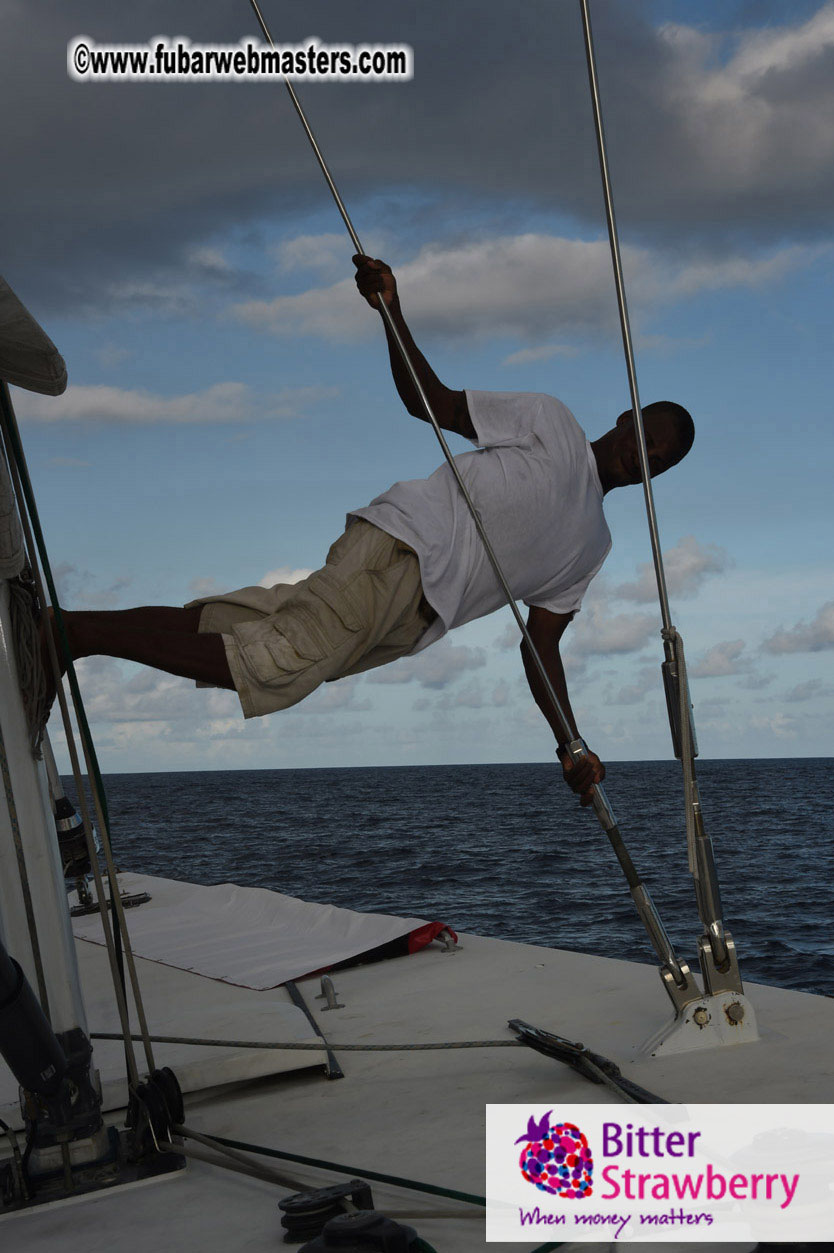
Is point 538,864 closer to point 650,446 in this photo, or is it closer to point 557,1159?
point 650,446

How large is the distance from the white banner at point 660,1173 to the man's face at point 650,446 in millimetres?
1951

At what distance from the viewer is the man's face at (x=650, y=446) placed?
3.70 meters

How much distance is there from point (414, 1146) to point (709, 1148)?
2.40ft

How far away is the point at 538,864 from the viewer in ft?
96.2

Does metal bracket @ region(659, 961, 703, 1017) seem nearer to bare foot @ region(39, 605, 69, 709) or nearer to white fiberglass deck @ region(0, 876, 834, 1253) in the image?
white fiberglass deck @ region(0, 876, 834, 1253)

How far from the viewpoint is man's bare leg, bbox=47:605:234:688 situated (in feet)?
9.89

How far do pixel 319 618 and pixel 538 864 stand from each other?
88.3 ft

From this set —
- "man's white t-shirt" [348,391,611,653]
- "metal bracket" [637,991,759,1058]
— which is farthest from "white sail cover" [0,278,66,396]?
"metal bracket" [637,991,759,1058]

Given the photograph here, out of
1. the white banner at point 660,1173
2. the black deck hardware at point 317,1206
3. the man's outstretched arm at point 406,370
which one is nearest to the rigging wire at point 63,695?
the black deck hardware at point 317,1206

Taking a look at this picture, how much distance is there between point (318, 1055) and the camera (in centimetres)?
349

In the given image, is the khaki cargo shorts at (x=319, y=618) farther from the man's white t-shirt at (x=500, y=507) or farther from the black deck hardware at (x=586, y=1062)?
the black deck hardware at (x=586, y=1062)

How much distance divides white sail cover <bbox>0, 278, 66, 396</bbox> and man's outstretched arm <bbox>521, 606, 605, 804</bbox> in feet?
5.84

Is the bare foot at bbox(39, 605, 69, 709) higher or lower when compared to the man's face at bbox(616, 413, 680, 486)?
lower

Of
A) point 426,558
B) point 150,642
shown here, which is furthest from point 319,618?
point 150,642
